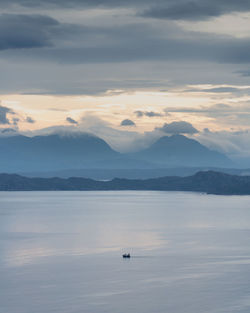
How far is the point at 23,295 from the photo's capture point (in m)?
109

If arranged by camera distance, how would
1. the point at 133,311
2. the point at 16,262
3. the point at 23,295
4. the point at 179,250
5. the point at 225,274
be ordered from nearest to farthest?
the point at 133,311 → the point at 23,295 → the point at 225,274 → the point at 16,262 → the point at 179,250

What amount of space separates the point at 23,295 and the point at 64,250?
6034 cm

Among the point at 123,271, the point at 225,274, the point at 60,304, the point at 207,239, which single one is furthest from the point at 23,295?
the point at 207,239

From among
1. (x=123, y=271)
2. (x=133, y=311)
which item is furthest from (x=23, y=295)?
(x=123, y=271)

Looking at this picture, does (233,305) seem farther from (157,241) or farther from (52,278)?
(157,241)

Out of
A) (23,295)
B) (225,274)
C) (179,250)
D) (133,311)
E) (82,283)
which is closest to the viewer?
(133,311)

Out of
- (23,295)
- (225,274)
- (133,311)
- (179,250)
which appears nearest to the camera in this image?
(133,311)

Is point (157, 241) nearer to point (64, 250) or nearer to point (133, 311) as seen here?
point (64, 250)

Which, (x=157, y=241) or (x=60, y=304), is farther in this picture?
(x=157, y=241)

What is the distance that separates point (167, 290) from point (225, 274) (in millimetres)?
19431

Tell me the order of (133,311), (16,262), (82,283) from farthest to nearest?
(16,262)
(82,283)
(133,311)

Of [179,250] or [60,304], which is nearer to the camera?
[60,304]

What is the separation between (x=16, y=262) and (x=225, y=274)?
4836cm

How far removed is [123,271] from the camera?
135 metres
